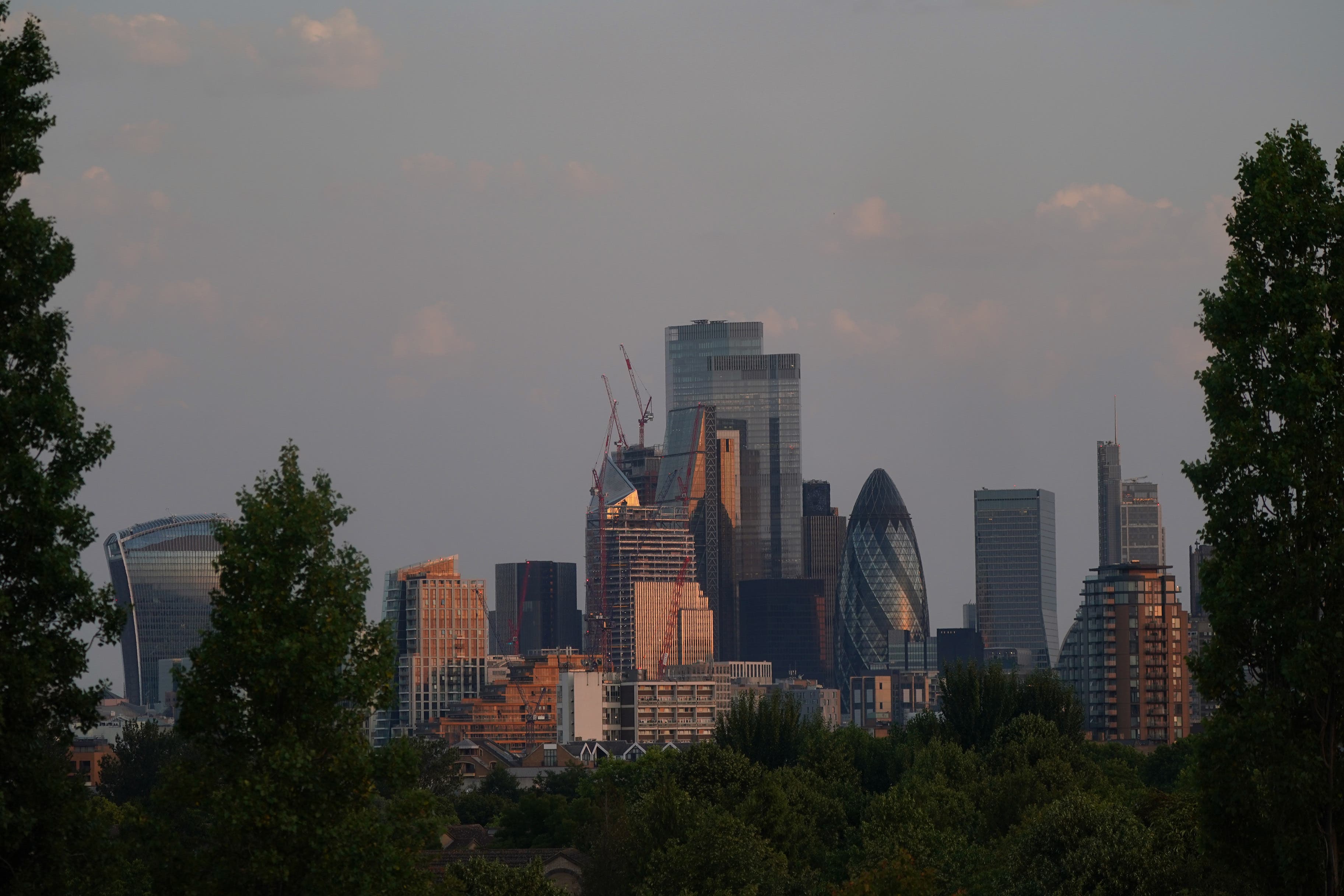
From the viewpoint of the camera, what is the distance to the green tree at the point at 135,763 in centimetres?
16475

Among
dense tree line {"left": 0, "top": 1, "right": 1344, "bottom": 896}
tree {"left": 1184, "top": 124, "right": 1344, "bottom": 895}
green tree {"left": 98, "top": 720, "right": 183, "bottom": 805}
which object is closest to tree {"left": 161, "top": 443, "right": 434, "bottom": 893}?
dense tree line {"left": 0, "top": 1, "right": 1344, "bottom": 896}

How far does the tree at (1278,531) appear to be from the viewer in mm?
36094

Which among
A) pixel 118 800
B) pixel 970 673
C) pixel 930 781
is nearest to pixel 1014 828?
pixel 930 781

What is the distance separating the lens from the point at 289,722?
1470 inches

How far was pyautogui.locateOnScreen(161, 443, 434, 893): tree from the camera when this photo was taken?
36.5 m

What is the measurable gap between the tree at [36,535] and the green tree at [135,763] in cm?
13044

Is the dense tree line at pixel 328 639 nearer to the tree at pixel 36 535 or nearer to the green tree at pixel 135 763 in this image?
the tree at pixel 36 535

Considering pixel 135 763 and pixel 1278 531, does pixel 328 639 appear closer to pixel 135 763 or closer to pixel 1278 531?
pixel 1278 531

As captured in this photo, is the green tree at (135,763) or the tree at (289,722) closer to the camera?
the tree at (289,722)

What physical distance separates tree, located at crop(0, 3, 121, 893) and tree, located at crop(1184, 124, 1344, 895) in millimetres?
23238

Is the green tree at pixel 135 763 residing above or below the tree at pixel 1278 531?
below

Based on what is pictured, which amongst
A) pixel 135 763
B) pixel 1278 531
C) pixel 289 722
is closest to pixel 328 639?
pixel 289 722

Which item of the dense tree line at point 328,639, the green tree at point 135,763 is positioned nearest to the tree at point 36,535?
the dense tree line at point 328,639

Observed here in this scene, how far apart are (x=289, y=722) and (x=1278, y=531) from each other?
21429 millimetres
